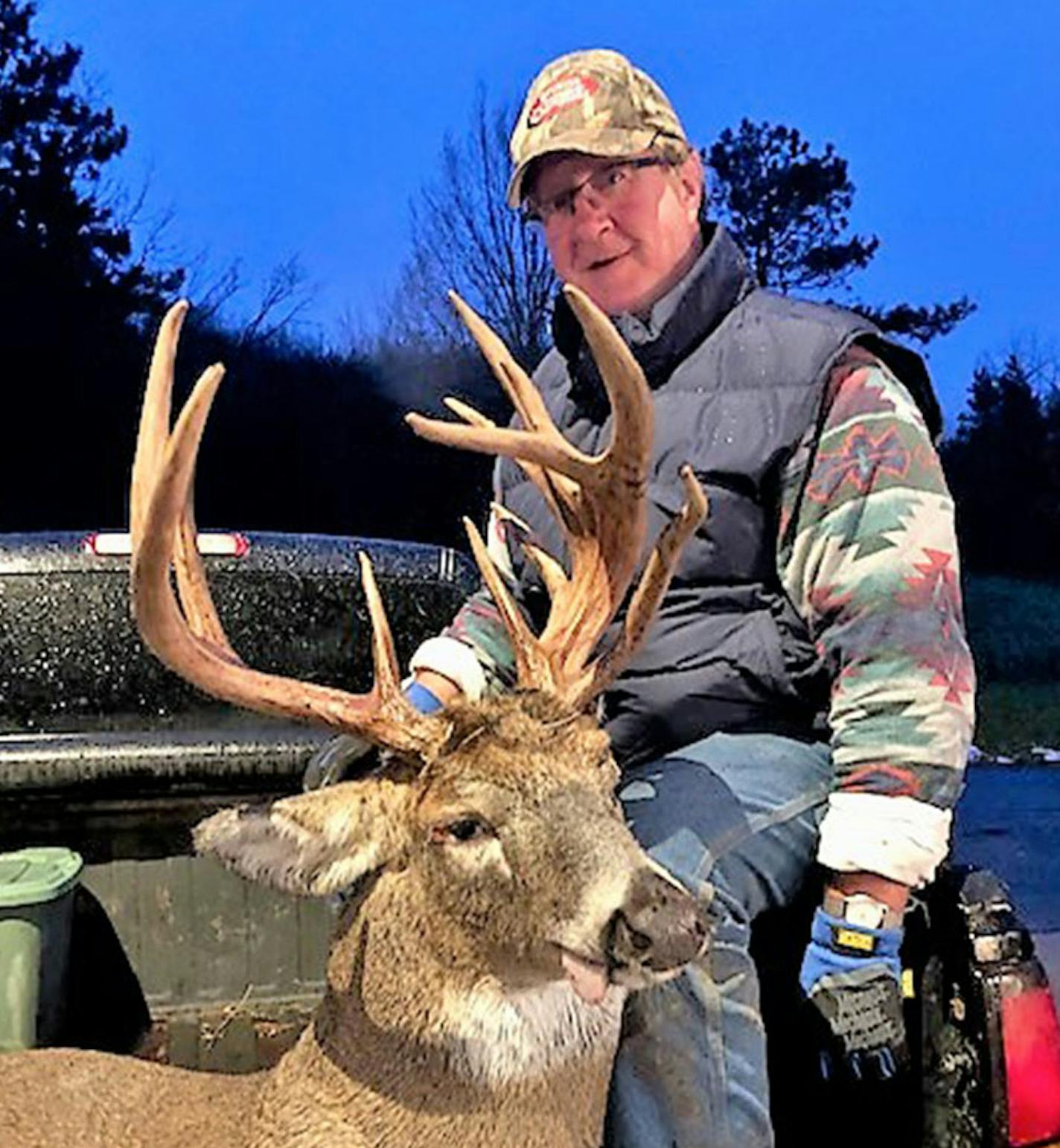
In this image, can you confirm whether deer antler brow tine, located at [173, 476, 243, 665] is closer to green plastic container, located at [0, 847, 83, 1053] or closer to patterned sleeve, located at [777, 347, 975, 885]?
patterned sleeve, located at [777, 347, 975, 885]

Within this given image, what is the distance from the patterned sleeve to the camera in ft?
8.80

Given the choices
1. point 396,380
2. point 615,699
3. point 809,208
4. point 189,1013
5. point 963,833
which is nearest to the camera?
point 615,699

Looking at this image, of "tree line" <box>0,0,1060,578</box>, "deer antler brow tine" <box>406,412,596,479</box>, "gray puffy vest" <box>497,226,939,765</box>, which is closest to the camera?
"deer antler brow tine" <box>406,412,596,479</box>

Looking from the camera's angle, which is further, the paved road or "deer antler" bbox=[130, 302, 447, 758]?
the paved road

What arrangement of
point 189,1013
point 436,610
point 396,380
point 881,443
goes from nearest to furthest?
point 881,443, point 189,1013, point 436,610, point 396,380

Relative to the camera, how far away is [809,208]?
2748 cm

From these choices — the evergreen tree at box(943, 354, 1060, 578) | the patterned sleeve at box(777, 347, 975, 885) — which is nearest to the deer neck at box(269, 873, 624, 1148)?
the patterned sleeve at box(777, 347, 975, 885)

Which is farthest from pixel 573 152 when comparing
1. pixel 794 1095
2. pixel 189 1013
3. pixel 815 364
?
pixel 189 1013

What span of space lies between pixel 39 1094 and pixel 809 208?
25.8m

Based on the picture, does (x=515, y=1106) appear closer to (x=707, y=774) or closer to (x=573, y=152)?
(x=707, y=774)

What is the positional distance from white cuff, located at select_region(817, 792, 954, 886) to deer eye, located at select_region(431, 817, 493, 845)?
1.79 ft

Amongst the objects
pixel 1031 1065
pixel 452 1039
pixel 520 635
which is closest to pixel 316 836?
pixel 452 1039

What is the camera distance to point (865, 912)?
2.68 meters

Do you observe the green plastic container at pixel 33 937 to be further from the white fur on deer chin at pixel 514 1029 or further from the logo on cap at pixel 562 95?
the logo on cap at pixel 562 95
